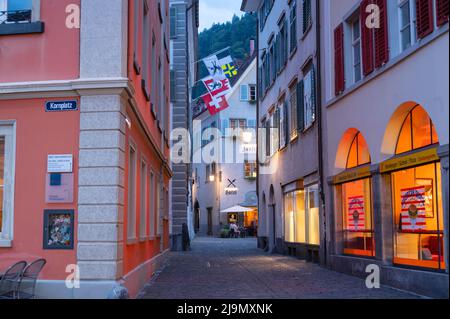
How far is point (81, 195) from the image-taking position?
1020cm

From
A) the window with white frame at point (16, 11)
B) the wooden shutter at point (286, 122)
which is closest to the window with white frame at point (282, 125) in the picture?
the wooden shutter at point (286, 122)

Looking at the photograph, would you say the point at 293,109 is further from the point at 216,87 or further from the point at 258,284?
the point at 258,284

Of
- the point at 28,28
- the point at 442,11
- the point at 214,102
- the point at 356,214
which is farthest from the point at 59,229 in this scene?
the point at 214,102

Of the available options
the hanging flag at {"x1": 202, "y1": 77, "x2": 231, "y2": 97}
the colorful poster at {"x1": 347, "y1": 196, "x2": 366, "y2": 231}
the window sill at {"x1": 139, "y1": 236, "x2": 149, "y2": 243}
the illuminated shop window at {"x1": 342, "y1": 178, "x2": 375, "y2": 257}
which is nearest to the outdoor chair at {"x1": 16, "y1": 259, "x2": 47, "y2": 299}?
the window sill at {"x1": 139, "y1": 236, "x2": 149, "y2": 243}

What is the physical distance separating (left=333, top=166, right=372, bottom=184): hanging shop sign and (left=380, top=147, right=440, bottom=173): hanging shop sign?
91 centimetres

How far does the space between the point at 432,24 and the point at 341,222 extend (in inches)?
279

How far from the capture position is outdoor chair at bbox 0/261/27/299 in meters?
9.47

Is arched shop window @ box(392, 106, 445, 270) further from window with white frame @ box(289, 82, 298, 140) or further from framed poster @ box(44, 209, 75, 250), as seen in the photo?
window with white frame @ box(289, 82, 298, 140)

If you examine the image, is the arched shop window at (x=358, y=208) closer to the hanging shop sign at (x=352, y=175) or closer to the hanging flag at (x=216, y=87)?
the hanging shop sign at (x=352, y=175)

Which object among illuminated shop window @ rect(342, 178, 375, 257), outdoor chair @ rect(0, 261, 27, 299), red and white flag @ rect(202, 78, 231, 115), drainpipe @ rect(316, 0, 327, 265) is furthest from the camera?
red and white flag @ rect(202, 78, 231, 115)

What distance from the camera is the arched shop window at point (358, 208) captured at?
49.2ft

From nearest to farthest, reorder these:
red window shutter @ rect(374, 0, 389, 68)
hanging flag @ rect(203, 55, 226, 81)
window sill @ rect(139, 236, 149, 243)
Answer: red window shutter @ rect(374, 0, 389, 68)
window sill @ rect(139, 236, 149, 243)
hanging flag @ rect(203, 55, 226, 81)

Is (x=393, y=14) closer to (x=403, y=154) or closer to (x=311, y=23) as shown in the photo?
(x=403, y=154)
